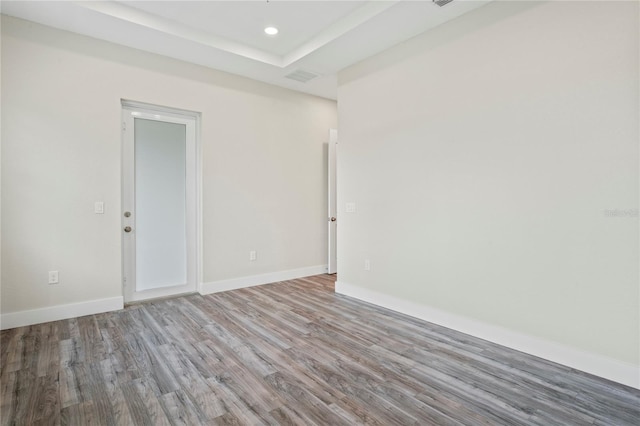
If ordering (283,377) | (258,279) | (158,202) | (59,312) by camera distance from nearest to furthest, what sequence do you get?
(283,377), (59,312), (158,202), (258,279)

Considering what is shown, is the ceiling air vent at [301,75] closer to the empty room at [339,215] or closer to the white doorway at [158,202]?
the empty room at [339,215]

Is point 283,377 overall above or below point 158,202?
below

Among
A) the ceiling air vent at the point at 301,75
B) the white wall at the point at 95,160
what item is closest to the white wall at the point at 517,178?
the ceiling air vent at the point at 301,75

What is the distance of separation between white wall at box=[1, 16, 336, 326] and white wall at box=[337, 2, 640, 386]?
1.76 meters

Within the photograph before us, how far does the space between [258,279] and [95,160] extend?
2.52 meters

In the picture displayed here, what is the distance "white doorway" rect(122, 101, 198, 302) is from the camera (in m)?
3.92

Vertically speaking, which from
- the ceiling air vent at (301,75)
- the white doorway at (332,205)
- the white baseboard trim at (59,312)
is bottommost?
the white baseboard trim at (59,312)

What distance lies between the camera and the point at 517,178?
2723mm

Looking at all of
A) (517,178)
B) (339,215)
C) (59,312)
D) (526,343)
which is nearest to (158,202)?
(59,312)

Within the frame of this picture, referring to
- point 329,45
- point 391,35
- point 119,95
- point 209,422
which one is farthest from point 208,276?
point 391,35

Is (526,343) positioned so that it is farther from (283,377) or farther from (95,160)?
(95,160)

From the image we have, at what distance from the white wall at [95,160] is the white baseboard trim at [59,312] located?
0.04 meters

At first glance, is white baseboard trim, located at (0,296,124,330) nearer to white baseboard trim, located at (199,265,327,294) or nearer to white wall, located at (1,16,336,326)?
white wall, located at (1,16,336,326)

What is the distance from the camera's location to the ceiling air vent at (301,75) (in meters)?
4.44
